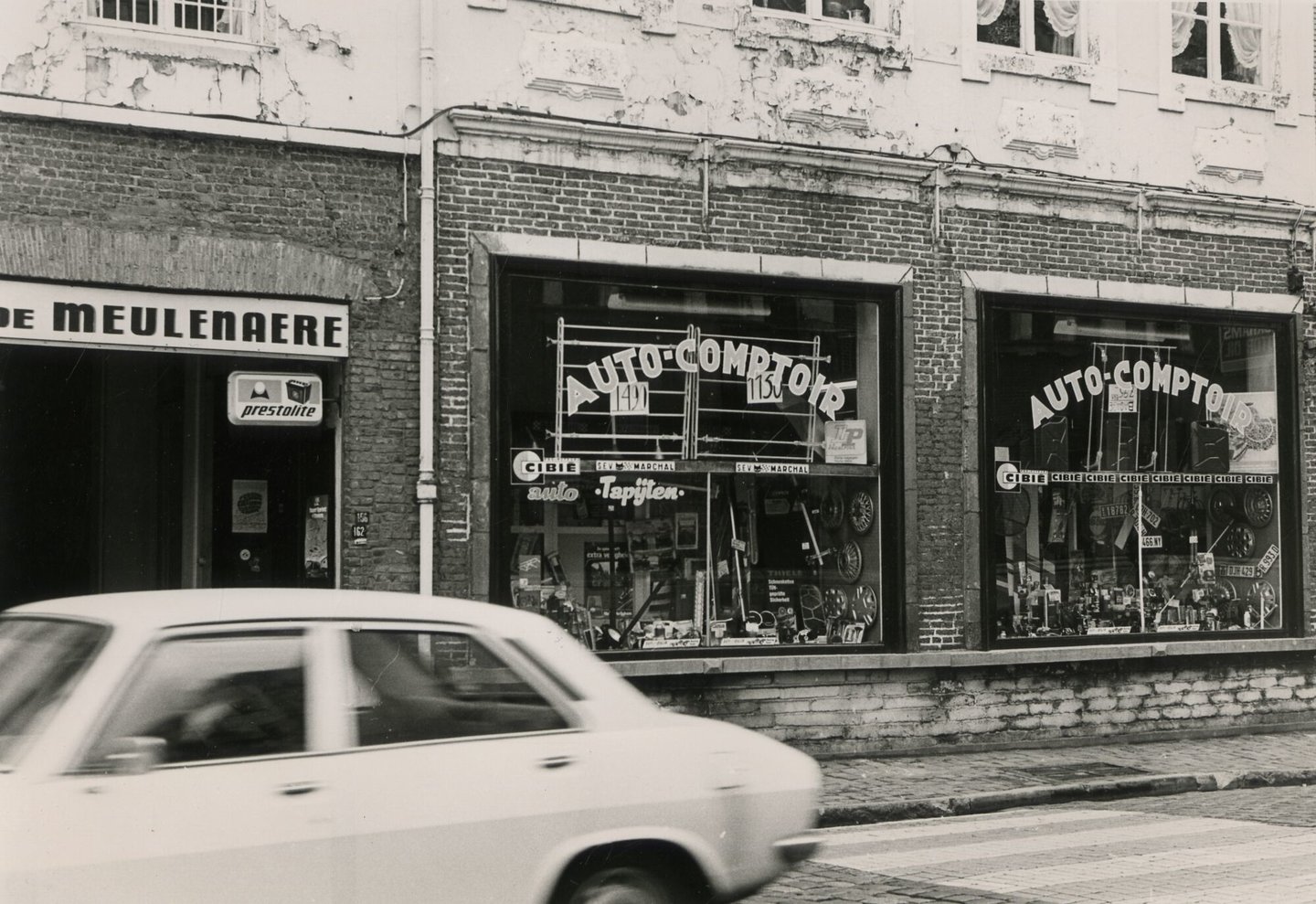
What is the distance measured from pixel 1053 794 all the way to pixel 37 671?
825 centimetres

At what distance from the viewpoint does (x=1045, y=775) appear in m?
11.7

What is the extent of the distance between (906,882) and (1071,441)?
23.7 ft

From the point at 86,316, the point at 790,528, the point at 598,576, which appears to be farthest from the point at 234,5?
the point at 790,528

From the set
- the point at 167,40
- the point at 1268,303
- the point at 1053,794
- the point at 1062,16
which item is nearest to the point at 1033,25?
the point at 1062,16

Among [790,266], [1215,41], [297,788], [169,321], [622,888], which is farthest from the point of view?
[1215,41]

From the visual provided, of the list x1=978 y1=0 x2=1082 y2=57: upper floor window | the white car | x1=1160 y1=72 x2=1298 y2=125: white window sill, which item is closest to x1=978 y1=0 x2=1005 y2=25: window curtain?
x1=978 y1=0 x2=1082 y2=57: upper floor window

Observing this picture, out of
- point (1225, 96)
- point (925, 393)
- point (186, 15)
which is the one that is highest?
point (1225, 96)

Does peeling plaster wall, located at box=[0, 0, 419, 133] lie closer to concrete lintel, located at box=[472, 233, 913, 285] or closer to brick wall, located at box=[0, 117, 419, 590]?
brick wall, located at box=[0, 117, 419, 590]

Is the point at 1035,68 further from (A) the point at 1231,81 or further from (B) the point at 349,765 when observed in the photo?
(B) the point at 349,765

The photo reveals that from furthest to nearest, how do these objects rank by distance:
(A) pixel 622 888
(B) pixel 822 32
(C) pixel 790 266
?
(B) pixel 822 32 < (C) pixel 790 266 < (A) pixel 622 888

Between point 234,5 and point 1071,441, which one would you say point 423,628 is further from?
point 1071,441

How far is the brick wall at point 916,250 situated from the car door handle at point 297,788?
21.7 feet

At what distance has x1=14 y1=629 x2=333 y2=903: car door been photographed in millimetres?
4371

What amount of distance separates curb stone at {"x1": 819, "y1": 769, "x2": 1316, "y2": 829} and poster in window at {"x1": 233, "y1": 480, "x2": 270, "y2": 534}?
235 inches
